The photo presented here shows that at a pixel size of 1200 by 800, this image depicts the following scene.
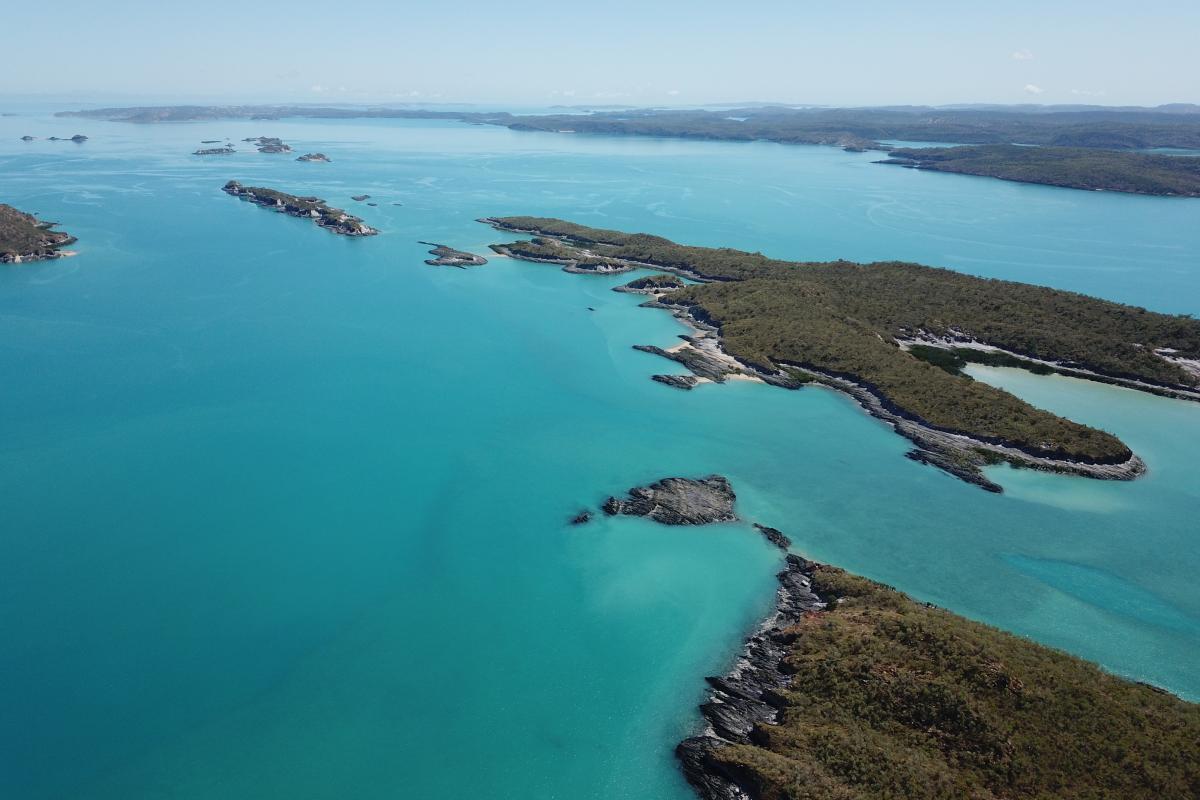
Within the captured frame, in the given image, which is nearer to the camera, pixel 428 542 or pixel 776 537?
pixel 428 542

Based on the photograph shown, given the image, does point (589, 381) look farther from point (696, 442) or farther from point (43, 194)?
point (43, 194)

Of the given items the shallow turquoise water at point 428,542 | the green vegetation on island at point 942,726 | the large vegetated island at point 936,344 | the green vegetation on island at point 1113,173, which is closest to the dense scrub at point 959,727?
the green vegetation on island at point 942,726

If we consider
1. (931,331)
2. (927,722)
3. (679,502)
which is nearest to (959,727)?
(927,722)

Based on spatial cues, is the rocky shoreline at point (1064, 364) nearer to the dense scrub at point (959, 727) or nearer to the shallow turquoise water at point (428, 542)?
the shallow turquoise water at point (428, 542)

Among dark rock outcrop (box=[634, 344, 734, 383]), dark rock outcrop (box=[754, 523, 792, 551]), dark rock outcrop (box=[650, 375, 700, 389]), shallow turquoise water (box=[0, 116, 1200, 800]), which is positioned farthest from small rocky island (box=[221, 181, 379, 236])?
dark rock outcrop (box=[754, 523, 792, 551])

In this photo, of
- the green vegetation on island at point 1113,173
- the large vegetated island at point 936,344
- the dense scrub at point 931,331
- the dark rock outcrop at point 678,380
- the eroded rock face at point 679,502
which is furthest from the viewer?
the green vegetation on island at point 1113,173

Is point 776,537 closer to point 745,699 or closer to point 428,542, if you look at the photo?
point 745,699
